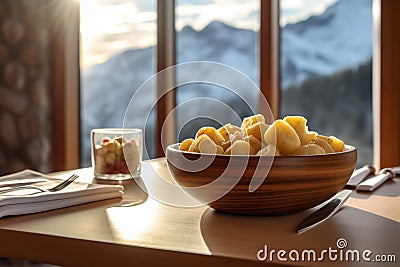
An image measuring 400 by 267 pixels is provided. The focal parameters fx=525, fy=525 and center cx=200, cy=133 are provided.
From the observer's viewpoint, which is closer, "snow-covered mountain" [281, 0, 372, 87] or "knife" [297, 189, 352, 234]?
"knife" [297, 189, 352, 234]

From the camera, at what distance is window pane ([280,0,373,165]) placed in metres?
2.75

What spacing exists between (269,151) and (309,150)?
0.08m

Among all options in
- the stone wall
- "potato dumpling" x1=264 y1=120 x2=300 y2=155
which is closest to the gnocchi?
"potato dumpling" x1=264 y1=120 x2=300 y2=155

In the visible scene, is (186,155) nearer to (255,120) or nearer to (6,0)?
(255,120)

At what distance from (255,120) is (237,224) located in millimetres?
227

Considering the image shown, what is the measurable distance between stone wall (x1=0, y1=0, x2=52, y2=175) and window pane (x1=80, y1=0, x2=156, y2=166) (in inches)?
10.2

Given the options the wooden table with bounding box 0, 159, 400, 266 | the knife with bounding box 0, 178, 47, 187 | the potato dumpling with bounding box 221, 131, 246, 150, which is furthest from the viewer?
the knife with bounding box 0, 178, 47, 187

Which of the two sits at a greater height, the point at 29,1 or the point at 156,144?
the point at 29,1

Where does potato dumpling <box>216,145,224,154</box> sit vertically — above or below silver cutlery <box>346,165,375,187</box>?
above

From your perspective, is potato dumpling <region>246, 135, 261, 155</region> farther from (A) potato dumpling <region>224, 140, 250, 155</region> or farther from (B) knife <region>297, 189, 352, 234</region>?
(B) knife <region>297, 189, 352, 234</region>

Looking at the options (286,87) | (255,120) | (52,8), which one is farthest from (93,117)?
(255,120)

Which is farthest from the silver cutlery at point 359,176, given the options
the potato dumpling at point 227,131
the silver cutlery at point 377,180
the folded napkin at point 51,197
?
the folded napkin at point 51,197

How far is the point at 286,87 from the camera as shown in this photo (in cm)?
293

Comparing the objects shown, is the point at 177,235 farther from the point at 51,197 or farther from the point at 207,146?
the point at 51,197
